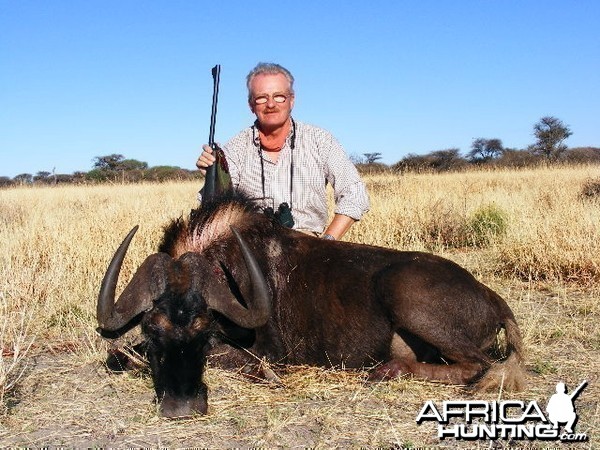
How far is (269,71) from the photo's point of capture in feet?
20.2

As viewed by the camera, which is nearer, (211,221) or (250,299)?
(250,299)

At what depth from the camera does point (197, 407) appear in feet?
12.3

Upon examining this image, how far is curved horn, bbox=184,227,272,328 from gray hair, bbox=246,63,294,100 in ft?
8.43

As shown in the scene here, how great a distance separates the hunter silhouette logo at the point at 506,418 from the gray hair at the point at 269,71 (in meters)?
3.48

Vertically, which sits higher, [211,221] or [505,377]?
[211,221]

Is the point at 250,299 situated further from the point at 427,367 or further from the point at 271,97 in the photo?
the point at 271,97

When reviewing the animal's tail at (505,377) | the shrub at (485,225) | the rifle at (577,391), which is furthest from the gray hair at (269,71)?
the shrub at (485,225)

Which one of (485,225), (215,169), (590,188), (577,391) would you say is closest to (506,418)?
(577,391)

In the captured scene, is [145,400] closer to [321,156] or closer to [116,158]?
[321,156]

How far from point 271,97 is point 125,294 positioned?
2676 millimetres

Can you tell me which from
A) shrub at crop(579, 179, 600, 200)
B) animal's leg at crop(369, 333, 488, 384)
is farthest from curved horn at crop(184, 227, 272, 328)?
shrub at crop(579, 179, 600, 200)

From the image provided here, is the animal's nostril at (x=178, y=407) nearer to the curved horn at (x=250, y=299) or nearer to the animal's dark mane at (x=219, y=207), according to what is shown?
the curved horn at (x=250, y=299)

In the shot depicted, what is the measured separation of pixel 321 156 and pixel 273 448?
3.44 m

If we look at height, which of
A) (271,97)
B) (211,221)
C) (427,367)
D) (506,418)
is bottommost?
(506,418)
